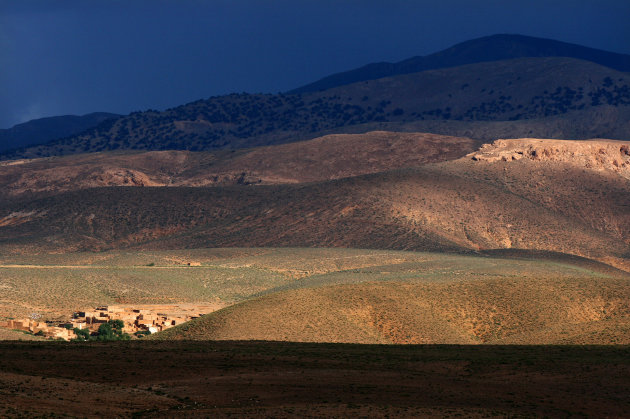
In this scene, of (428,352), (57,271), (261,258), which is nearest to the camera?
(428,352)

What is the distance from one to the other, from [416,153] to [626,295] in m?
119

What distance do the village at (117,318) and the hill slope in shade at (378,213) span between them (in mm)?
49021

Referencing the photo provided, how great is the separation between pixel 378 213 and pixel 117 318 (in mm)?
67543

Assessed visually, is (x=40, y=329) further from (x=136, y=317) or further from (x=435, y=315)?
(x=435, y=315)

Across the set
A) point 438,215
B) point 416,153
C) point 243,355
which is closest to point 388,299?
point 243,355

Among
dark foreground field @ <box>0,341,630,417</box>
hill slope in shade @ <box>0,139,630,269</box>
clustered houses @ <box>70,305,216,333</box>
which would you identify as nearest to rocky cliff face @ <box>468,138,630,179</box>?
hill slope in shade @ <box>0,139,630,269</box>

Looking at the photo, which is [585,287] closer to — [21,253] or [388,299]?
[388,299]

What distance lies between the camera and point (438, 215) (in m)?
138

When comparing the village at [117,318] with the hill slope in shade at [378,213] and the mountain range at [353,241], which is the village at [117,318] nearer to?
the mountain range at [353,241]

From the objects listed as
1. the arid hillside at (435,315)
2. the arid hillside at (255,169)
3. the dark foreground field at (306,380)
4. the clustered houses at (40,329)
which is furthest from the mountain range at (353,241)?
the dark foreground field at (306,380)

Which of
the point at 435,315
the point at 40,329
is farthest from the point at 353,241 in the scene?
the point at 40,329

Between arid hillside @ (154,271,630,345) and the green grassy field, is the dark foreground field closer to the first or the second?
arid hillside @ (154,271,630,345)

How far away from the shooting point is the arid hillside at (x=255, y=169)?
183250 millimetres

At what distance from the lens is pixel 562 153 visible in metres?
164
